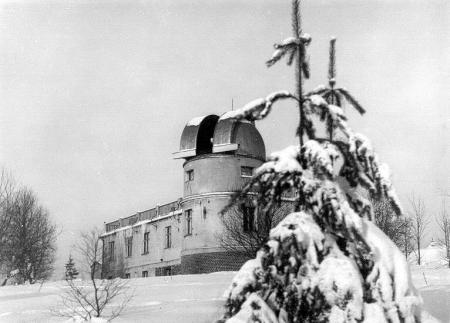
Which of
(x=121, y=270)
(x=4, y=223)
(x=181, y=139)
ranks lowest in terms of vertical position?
(x=121, y=270)

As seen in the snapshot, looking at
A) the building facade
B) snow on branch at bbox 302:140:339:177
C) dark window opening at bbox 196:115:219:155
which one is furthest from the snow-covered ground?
dark window opening at bbox 196:115:219:155

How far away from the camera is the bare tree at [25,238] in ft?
110

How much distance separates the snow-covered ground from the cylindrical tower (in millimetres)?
11523

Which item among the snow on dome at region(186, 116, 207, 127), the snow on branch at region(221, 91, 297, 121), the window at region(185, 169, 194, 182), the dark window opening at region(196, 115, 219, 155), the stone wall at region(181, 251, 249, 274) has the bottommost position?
the stone wall at region(181, 251, 249, 274)

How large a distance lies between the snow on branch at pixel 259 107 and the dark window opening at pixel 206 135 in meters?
26.6

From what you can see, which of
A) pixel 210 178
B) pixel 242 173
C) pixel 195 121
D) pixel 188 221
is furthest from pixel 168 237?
pixel 195 121

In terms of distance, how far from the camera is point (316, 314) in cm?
502

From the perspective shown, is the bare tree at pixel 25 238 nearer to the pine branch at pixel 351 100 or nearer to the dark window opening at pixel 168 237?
the dark window opening at pixel 168 237

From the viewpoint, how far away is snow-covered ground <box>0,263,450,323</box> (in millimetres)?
9392

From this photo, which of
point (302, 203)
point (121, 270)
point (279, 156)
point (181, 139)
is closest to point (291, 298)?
point (302, 203)

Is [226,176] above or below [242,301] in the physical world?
above

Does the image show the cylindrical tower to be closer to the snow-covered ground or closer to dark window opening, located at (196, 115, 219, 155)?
dark window opening, located at (196, 115, 219, 155)

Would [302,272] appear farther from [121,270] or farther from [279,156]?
[121,270]

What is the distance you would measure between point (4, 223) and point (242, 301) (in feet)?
95.6
